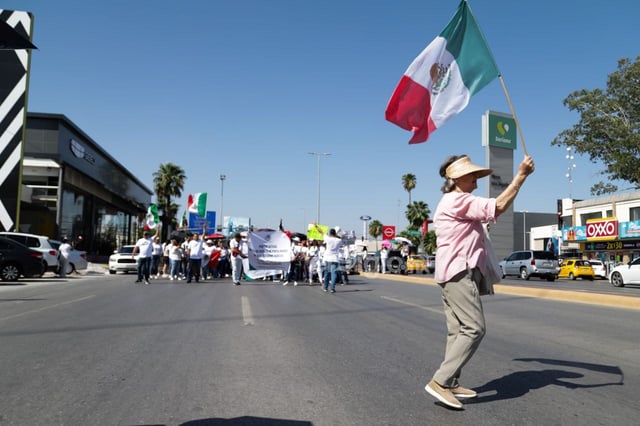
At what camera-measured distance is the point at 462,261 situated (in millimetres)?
4008

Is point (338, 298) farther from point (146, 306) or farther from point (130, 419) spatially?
A: point (130, 419)

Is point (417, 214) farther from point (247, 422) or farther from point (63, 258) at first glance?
point (247, 422)

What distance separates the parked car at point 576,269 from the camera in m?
35.9

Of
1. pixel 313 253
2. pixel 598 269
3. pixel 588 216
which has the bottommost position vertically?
pixel 598 269

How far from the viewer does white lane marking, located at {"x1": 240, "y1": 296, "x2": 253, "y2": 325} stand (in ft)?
27.4

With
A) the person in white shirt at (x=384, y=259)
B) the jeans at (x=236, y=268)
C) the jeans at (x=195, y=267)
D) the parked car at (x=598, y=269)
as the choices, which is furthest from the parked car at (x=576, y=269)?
the jeans at (x=195, y=267)

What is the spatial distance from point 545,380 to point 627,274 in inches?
953

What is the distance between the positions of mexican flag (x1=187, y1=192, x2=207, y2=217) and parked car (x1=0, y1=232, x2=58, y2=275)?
13.4 meters

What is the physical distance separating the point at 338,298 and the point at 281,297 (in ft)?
4.70

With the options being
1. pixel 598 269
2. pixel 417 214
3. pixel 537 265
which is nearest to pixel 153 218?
pixel 537 265

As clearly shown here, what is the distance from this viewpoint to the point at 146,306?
34.1 feet

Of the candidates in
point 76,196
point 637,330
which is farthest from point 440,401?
point 76,196

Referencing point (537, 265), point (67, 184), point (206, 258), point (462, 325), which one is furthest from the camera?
point (67, 184)

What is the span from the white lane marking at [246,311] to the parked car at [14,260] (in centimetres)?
1008
